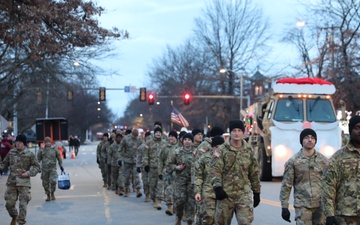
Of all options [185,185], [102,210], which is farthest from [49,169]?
[185,185]

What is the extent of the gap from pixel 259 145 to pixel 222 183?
51.1 ft

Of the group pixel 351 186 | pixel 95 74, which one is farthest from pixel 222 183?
pixel 95 74

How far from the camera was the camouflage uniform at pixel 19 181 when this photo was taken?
41.7 feet

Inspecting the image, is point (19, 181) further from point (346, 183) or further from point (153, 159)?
point (346, 183)

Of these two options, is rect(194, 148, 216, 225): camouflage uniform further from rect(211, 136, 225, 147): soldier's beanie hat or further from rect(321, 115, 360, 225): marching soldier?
rect(321, 115, 360, 225): marching soldier

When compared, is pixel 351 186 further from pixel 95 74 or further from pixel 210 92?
pixel 210 92

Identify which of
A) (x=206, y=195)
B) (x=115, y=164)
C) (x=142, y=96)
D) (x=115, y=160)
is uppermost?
(x=142, y=96)

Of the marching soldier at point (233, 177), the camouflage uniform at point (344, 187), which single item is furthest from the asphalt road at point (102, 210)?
the camouflage uniform at point (344, 187)

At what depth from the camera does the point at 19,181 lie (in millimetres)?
12750

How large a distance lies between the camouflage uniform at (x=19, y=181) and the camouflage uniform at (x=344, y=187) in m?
7.61

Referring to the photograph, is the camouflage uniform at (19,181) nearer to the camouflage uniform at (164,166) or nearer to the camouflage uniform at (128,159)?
the camouflage uniform at (164,166)

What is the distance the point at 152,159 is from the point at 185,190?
13.5ft

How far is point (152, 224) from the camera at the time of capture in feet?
42.9

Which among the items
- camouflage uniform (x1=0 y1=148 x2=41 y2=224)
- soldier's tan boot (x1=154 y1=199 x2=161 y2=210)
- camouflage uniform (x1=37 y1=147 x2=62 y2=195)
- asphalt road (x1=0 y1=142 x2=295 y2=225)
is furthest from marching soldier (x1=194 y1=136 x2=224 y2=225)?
camouflage uniform (x1=37 y1=147 x2=62 y2=195)
